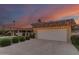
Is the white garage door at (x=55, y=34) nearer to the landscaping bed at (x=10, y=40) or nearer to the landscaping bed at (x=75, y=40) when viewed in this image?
the landscaping bed at (x=75, y=40)

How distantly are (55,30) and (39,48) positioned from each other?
1.02 feet

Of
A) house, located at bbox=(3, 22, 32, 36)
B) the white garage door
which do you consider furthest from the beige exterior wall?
house, located at bbox=(3, 22, 32, 36)

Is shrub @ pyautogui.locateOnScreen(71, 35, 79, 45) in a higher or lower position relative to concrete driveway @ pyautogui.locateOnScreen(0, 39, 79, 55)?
higher

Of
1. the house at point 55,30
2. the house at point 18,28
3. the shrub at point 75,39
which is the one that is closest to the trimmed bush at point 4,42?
the house at point 18,28

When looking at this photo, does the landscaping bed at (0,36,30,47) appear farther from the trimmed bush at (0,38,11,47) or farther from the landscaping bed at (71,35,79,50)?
the landscaping bed at (71,35,79,50)

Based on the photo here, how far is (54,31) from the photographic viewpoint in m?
4.12

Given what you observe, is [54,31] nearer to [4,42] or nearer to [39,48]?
[39,48]

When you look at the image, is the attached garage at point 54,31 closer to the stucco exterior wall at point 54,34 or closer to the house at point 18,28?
the stucco exterior wall at point 54,34

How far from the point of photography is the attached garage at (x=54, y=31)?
4109 millimetres

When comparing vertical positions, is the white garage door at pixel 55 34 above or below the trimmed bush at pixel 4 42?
above

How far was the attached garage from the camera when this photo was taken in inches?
162

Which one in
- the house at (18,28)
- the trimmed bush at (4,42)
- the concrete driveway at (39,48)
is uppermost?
the house at (18,28)

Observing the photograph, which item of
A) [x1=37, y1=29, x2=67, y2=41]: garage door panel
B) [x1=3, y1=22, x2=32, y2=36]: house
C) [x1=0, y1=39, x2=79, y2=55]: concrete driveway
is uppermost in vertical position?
[x1=3, y1=22, x2=32, y2=36]: house
